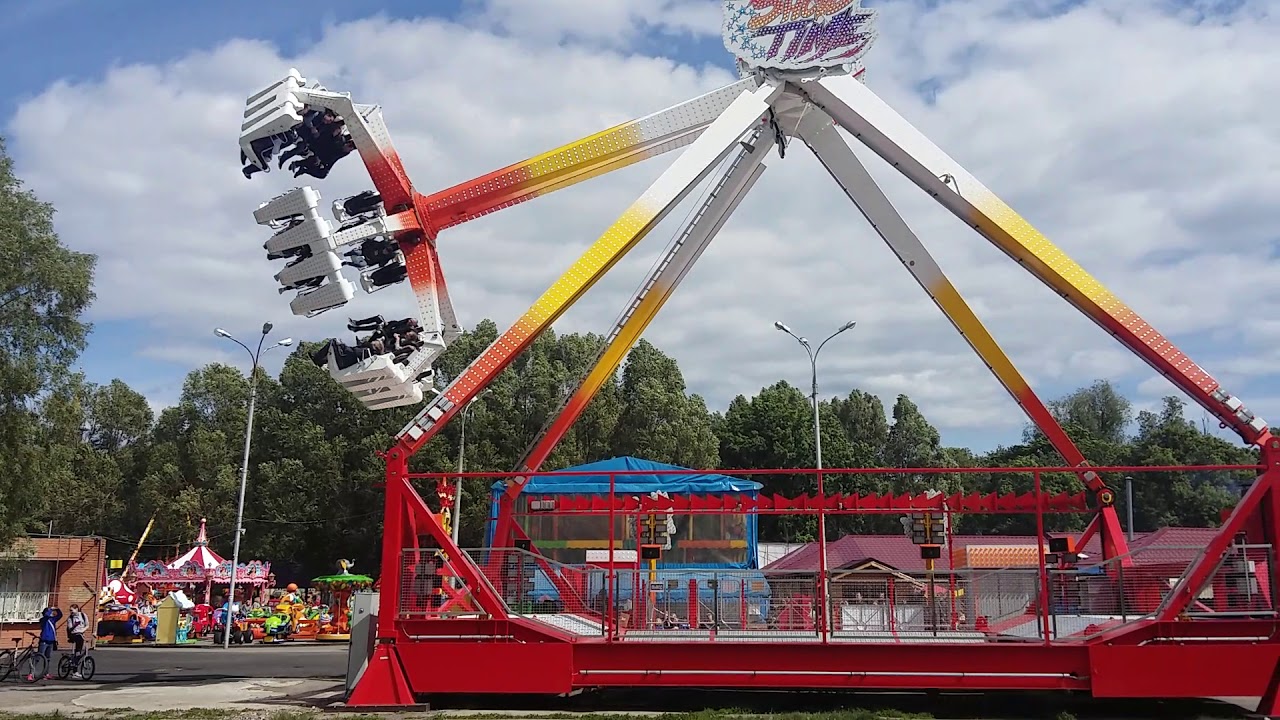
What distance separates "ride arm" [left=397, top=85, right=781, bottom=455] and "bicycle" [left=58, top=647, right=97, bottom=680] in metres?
10.9

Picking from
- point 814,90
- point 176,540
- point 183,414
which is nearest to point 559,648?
point 814,90

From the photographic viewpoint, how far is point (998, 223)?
18344 millimetres

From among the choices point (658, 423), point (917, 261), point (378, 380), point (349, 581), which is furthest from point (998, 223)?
point (658, 423)

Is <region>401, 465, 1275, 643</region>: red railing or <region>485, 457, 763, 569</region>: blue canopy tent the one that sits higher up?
<region>485, 457, 763, 569</region>: blue canopy tent

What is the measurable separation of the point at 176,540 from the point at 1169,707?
67.7 m

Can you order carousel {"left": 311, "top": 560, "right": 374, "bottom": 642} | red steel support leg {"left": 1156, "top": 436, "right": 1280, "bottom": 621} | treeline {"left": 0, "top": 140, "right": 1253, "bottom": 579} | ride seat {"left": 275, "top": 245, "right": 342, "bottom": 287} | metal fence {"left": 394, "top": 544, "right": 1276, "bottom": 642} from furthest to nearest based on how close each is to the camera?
treeline {"left": 0, "top": 140, "right": 1253, "bottom": 579} < carousel {"left": 311, "top": 560, "right": 374, "bottom": 642} < ride seat {"left": 275, "top": 245, "right": 342, "bottom": 287} < metal fence {"left": 394, "top": 544, "right": 1276, "bottom": 642} < red steel support leg {"left": 1156, "top": 436, "right": 1280, "bottom": 621}

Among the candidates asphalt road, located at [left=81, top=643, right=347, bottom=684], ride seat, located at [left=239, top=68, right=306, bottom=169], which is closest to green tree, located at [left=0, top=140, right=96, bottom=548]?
asphalt road, located at [left=81, top=643, right=347, bottom=684]

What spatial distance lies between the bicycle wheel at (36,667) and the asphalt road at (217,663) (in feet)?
3.43

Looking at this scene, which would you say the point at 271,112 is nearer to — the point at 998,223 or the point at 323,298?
the point at 323,298

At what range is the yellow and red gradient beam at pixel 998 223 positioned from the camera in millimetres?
16922

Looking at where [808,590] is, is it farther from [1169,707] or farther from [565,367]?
[565,367]

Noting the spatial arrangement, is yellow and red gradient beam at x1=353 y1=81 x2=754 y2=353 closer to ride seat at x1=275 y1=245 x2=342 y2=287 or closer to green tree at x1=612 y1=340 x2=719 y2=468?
ride seat at x1=275 y1=245 x2=342 y2=287

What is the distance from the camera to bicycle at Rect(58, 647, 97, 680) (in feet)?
73.7

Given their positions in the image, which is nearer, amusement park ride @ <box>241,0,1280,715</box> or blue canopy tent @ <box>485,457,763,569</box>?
amusement park ride @ <box>241,0,1280,715</box>
